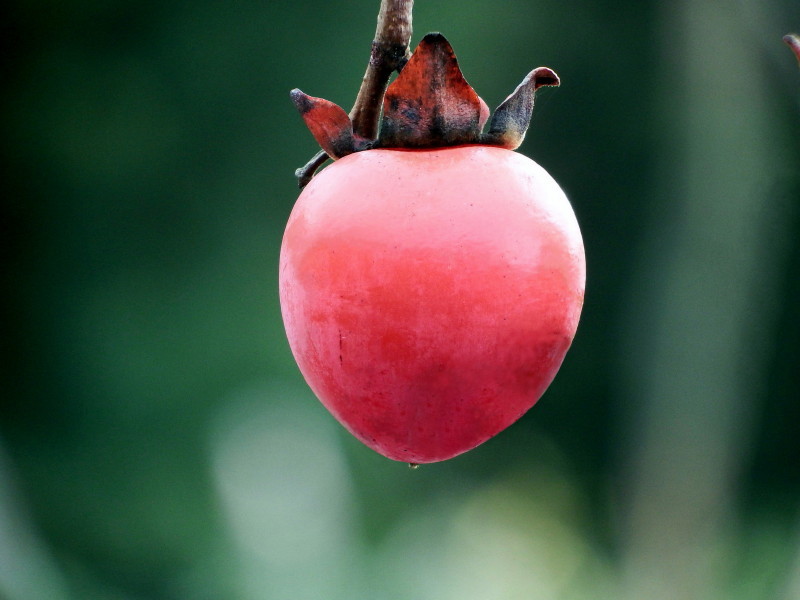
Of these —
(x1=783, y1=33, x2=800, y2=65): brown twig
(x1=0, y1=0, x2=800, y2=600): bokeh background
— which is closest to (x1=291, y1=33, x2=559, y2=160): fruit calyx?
(x1=783, y1=33, x2=800, y2=65): brown twig

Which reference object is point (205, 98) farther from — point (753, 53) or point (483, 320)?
point (483, 320)

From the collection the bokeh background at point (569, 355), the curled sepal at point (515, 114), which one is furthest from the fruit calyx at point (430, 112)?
the bokeh background at point (569, 355)

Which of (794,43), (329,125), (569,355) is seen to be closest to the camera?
(794,43)

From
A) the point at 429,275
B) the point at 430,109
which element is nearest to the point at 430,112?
the point at 430,109

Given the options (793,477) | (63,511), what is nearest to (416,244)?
(63,511)

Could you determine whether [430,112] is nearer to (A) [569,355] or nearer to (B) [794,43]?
(B) [794,43]

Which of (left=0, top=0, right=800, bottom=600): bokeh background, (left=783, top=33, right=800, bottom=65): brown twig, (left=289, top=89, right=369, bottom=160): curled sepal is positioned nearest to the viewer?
(left=783, top=33, right=800, bottom=65): brown twig

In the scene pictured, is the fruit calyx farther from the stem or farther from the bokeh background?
the bokeh background
